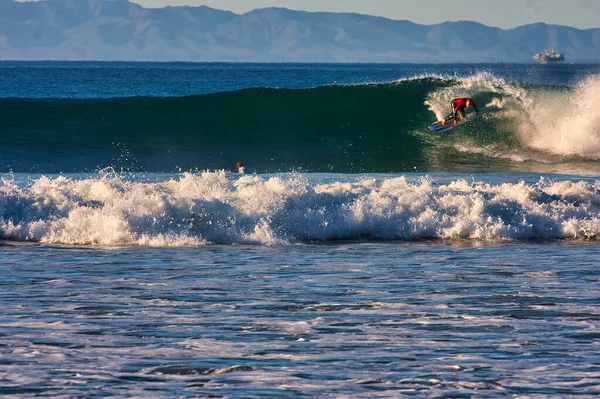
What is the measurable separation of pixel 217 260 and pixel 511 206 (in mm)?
5418

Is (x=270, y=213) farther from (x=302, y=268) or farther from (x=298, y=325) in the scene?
(x=298, y=325)

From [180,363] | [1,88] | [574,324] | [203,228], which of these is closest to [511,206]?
[203,228]

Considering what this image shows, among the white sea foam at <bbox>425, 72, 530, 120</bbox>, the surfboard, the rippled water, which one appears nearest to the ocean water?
the rippled water

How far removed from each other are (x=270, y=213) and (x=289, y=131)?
51.7 feet

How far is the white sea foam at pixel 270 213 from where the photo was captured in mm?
13258

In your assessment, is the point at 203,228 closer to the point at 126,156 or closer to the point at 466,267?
the point at 466,267

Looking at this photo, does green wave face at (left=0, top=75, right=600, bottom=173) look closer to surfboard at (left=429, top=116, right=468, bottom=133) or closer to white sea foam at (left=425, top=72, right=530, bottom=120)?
white sea foam at (left=425, top=72, right=530, bottom=120)

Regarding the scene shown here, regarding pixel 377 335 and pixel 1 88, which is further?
pixel 1 88

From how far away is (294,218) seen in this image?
13852 millimetres

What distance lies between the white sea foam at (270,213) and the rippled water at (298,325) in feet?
4.79

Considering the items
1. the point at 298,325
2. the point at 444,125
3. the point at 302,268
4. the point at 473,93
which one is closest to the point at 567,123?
the point at 444,125

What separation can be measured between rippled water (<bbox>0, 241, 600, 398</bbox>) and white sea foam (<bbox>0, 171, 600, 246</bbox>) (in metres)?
1.46

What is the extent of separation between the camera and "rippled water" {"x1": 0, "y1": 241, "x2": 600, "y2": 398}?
6340 millimetres

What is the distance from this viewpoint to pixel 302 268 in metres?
10.8
